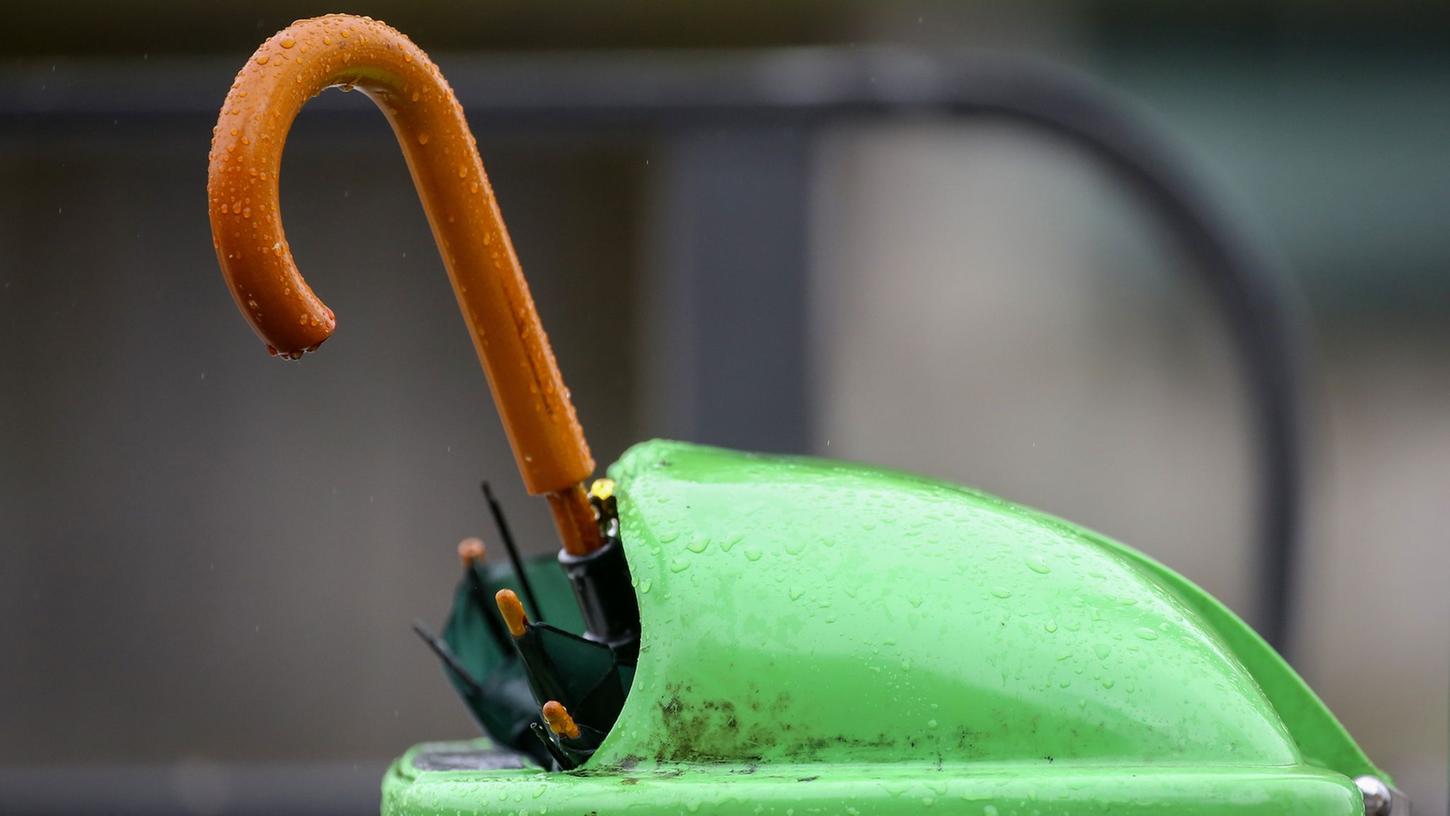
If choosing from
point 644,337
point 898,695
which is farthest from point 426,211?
point 644,337

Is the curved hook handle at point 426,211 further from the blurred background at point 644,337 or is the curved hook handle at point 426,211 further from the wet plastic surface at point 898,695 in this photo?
the blurred background at point 644,337

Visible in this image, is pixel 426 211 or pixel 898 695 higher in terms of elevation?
pixel 426 211

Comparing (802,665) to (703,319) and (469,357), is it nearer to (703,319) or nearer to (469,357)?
(703,319)

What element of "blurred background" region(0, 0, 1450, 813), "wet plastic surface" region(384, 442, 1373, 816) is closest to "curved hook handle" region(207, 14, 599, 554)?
"wet plastic surface" region(384, 442, 1373, 816)

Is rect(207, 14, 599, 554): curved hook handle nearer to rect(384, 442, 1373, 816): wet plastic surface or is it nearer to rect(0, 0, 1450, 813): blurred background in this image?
rect(384, 442, 1373, 816): wet plastic surface

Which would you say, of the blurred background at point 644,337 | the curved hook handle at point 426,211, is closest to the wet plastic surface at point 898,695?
the curved hook handle at point 426,211

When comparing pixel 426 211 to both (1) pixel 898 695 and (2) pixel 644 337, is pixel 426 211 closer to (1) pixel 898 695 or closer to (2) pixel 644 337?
(1) pixel 898 695
